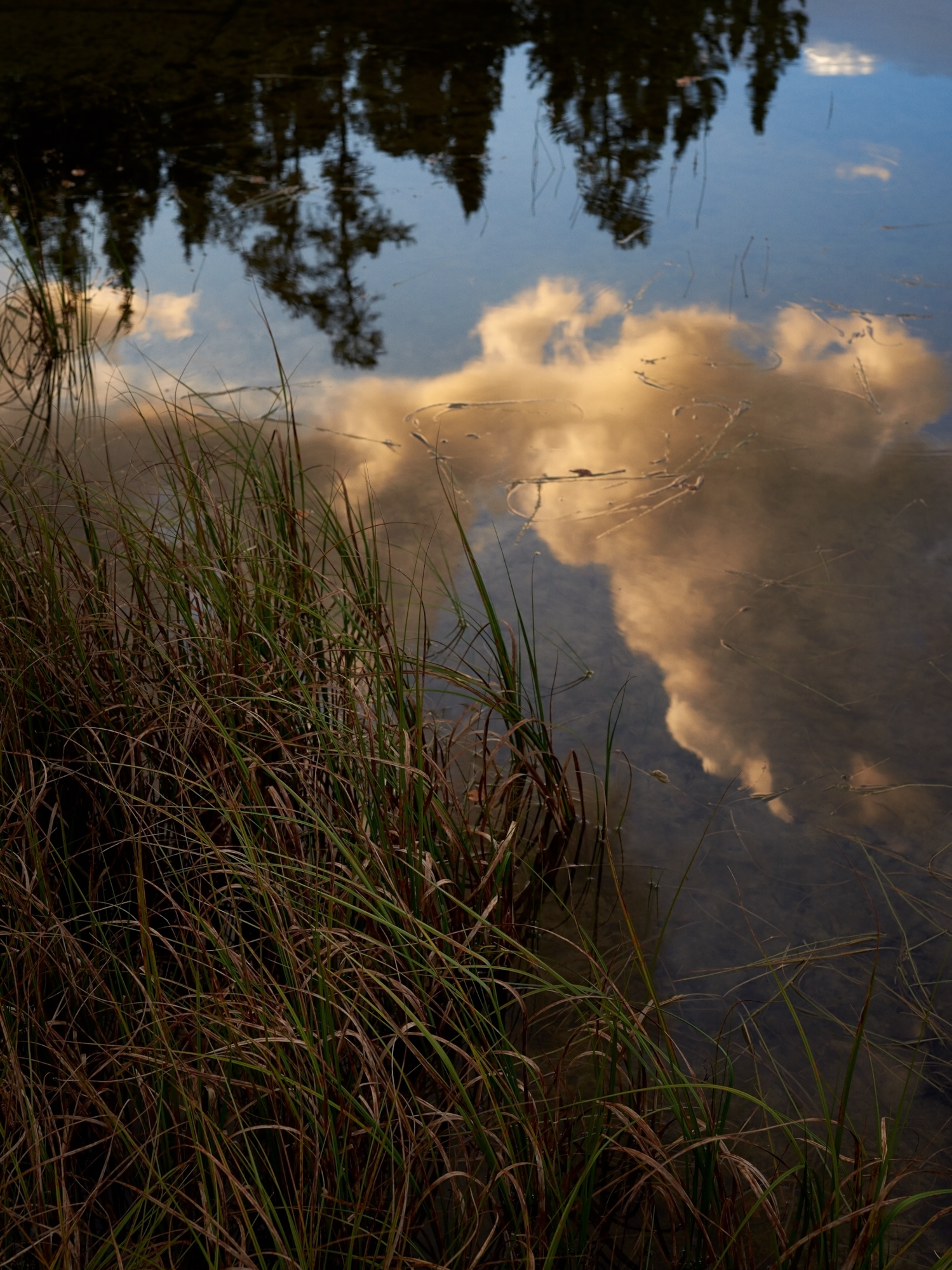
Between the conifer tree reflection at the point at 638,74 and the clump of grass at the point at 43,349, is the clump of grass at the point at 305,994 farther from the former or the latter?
the conifer tree reflection at the point at 638,74

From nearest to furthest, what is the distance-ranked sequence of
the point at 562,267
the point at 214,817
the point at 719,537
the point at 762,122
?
the point at 214,817 < the point at 719,537 < the point at 562,267 < the point at 762,122

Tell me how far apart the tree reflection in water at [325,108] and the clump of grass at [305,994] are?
1798 millimetres

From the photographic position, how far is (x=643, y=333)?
11.0 ft

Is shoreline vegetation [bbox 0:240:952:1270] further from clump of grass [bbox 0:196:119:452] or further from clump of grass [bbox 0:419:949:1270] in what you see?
clump of grass [bbox 0:196:119:452]

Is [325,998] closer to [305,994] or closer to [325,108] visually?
[305,994]

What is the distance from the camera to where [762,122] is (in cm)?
468

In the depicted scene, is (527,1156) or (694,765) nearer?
(527,1156)

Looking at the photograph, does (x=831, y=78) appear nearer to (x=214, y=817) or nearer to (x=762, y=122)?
(x=762, y=122)

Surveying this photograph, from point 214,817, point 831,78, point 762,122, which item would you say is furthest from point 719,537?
point 831,78

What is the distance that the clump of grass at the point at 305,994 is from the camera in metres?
1.19

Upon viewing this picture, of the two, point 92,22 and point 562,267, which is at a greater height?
point 92,22

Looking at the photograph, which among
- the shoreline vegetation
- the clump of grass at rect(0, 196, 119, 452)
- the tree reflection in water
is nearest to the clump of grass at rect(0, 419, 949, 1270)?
the shoreline vegetation

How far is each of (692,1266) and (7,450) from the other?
8.19ft

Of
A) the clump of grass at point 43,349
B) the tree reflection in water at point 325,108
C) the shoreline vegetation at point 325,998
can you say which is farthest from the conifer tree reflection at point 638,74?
the shoreline vegetation at point 325,998
